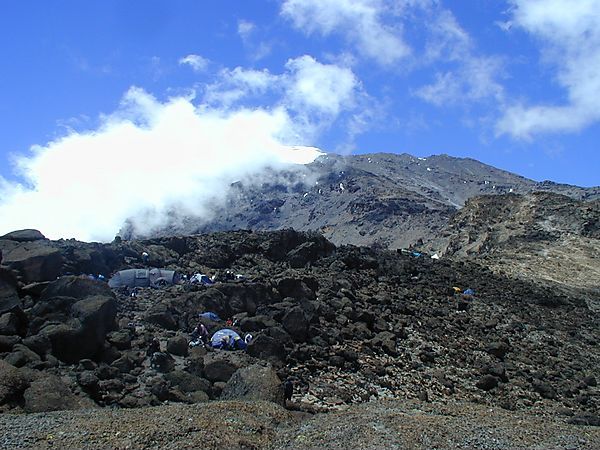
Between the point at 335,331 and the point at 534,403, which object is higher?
the point at 335,331

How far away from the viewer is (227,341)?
17.2m

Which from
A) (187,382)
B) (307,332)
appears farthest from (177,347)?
(307,332)

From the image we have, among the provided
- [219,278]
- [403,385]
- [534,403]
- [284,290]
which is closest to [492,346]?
[534,403]

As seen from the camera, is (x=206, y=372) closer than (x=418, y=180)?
Yes

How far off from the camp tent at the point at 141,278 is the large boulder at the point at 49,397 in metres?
11.3

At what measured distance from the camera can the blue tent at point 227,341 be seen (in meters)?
17.1

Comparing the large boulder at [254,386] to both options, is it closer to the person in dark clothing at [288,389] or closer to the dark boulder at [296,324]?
the person in dark clothing at [288,389]

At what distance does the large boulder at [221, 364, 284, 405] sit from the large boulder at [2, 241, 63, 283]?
8.60 m

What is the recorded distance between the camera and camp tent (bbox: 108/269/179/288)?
23484 millimetres

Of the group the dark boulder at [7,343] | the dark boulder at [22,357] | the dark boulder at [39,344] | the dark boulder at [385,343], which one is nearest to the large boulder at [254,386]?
the dark boulder at [22,357]

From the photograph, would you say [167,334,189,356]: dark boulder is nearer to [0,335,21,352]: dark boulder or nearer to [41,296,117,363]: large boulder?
[41,296,117,363]: large boulder

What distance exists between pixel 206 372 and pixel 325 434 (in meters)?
5.25

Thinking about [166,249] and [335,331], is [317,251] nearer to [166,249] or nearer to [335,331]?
[166,249]

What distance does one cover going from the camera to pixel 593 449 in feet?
34.3
